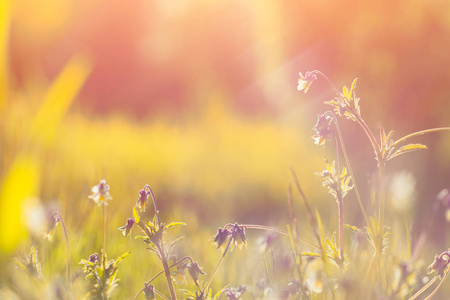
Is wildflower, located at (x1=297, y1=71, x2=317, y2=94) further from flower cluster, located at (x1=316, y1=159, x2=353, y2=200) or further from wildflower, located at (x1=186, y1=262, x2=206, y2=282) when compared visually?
wildflower, located at (x1=186, y1=262, x2=206, y2=282)

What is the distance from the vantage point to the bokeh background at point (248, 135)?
1.58 meters

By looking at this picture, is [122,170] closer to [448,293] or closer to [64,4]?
[448,293]

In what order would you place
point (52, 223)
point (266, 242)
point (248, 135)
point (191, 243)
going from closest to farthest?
point (52, 223) < point (266, 242) < point (191, 243) < point (248, 135)

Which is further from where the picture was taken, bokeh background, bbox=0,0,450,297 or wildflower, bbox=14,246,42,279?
bokeh background, bbox=0,0,450,297

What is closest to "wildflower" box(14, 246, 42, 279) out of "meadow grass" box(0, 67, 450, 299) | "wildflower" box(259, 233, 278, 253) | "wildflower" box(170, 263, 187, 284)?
"meadow grass" box(0, 67, 450, 299)

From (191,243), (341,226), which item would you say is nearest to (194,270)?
(341,226)

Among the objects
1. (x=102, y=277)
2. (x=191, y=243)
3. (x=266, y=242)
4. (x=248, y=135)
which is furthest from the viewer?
(x=248, y=135)

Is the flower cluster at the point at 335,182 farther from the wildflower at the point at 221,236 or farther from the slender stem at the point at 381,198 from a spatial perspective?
the wildflower at the point at 221,236

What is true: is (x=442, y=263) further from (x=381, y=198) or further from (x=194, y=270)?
(x=194, y=270)

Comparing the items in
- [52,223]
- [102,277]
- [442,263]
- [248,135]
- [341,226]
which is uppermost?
[248,135]

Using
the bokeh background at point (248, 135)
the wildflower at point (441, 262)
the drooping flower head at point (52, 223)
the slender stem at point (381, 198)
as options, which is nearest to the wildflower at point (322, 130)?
the slender stem at point (381, 198)

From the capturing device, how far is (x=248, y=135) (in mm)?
6922

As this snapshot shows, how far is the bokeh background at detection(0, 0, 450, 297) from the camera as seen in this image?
1579mm

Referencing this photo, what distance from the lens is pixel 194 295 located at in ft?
3.88
